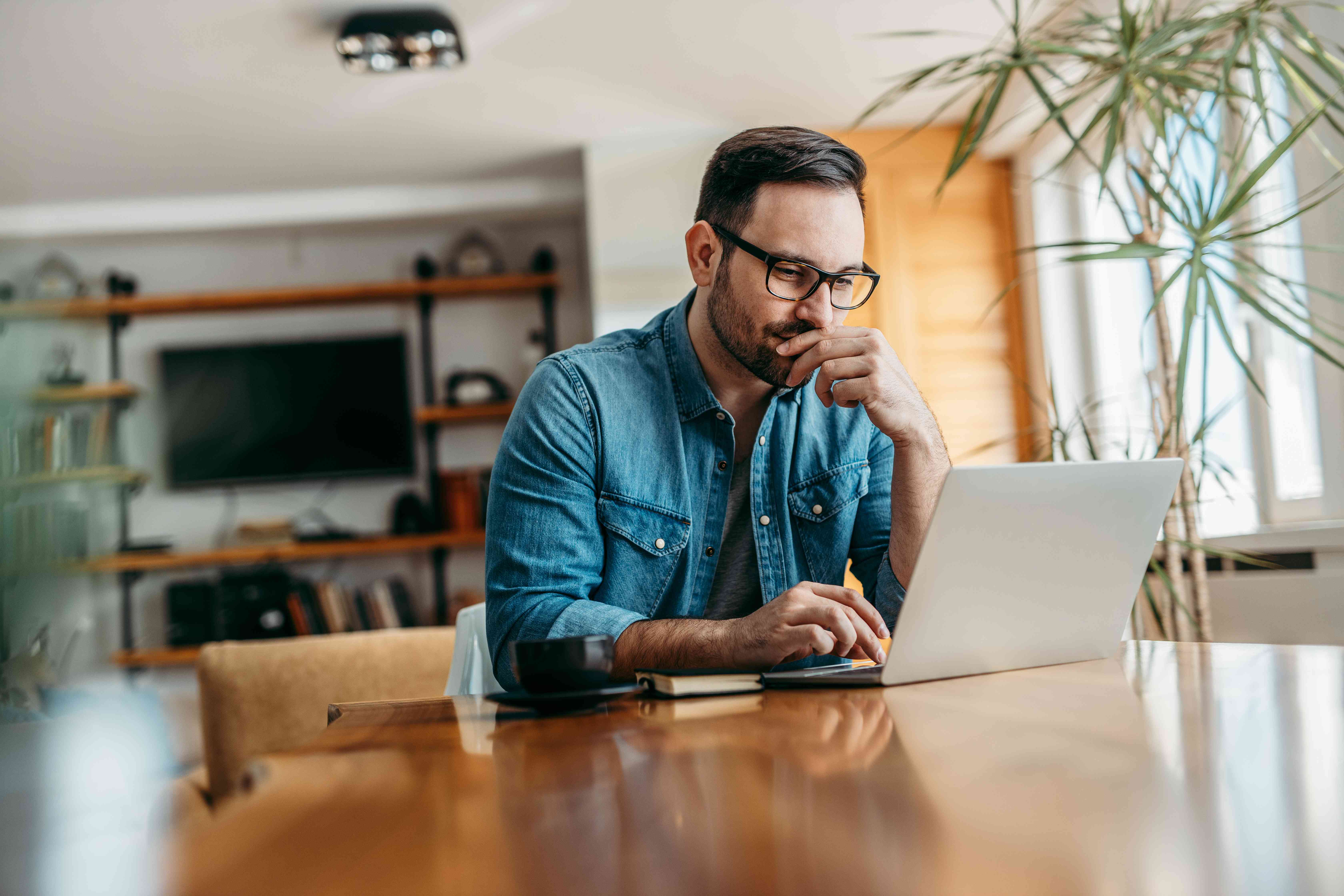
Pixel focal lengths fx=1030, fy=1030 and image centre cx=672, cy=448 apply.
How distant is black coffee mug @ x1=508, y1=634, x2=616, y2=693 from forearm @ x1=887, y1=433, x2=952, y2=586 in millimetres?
548

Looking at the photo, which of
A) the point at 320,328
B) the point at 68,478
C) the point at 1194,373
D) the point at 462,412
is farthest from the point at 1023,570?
the point at 320,328

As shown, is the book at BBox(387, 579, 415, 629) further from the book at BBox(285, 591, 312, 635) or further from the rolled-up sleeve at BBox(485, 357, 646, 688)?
the rolled-up sleeve at BBox(485, 357, 646, 688)

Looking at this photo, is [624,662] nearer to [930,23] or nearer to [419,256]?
[930,23]

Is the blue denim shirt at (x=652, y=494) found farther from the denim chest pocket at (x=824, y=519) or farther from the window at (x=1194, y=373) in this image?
the window at (x=1194, y=373)

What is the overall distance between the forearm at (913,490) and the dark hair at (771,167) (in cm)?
34

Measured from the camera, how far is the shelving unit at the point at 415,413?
4551mm

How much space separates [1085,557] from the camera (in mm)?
904

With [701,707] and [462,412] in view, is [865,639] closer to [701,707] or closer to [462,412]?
[701,707]

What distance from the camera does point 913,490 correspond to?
4.05 feet

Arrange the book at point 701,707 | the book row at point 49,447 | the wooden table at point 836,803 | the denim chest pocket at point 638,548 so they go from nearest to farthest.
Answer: the book row at point 49,447, the wooden table at point 836,803, the book at point 701,707, the denim chest pocket at point 638,548

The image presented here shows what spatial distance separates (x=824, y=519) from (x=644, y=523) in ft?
0.87

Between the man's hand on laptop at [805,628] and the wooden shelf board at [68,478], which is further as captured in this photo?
the man's hand on laptop at [805,628]

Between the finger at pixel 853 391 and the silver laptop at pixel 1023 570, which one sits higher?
the finger at pixel 853 391

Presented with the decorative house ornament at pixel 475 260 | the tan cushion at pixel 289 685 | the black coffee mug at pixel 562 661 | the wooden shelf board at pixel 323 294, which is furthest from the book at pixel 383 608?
the black coffee mug at pixel 562 661
